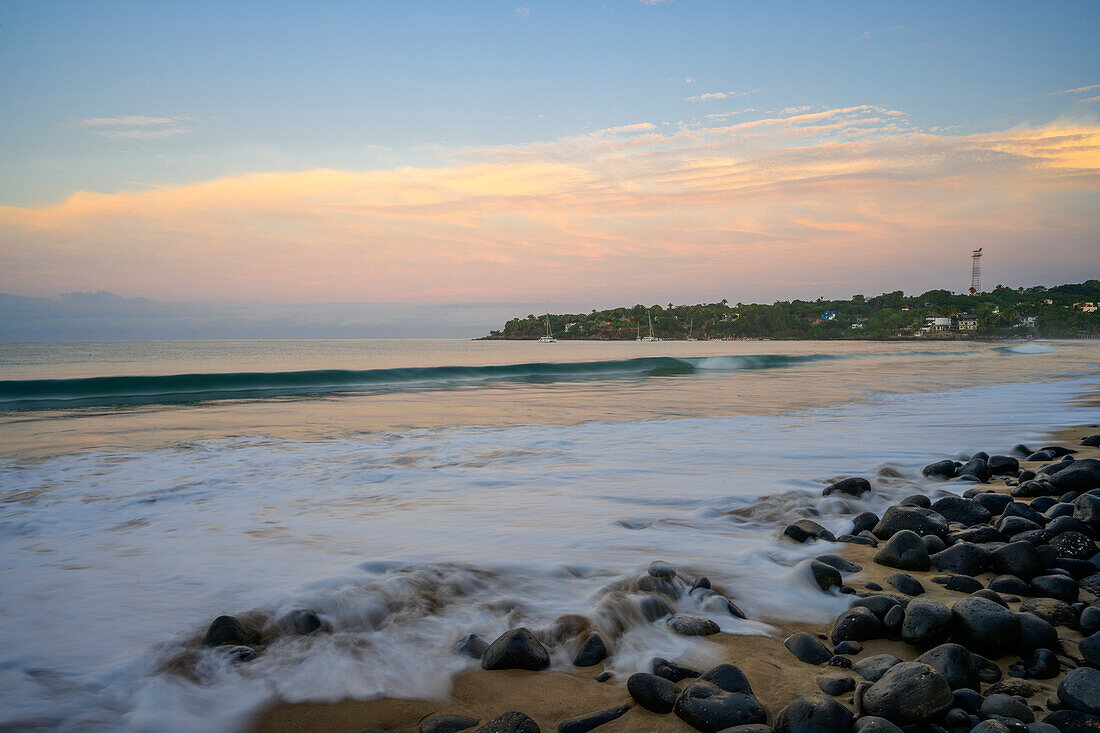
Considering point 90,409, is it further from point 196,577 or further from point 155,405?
point 196,577

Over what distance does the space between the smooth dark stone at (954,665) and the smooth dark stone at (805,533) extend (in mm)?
1573

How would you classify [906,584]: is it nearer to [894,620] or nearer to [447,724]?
[894,620]

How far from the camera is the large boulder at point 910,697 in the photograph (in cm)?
163

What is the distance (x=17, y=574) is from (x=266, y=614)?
1.52m

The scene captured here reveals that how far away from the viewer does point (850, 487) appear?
174 inches

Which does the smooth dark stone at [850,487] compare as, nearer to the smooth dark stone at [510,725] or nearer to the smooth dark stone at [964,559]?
the smooth dark stone at [964,559]

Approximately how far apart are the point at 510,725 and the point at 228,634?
3.95 ft

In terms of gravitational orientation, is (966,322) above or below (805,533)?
above

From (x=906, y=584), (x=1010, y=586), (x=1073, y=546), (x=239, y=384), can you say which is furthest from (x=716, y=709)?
(x=239, y=384)

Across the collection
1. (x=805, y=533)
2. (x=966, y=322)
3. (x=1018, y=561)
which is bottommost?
(x=805, y=533)

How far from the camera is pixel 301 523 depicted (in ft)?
12.5

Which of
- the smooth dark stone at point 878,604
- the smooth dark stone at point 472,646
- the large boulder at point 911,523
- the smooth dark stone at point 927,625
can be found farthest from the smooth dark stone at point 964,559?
the smooth dark stone at point 472,646

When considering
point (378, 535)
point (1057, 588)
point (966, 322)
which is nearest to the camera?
point (1057, 588)

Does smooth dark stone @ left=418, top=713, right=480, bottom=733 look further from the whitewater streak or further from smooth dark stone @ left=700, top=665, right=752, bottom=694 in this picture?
the whitewater streak
